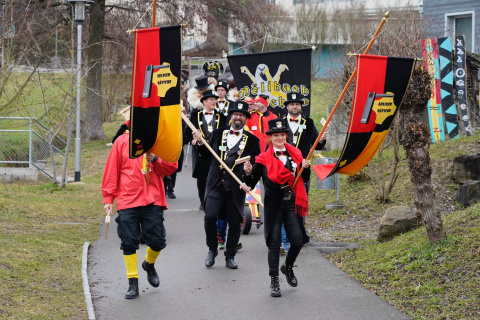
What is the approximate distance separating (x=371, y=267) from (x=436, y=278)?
125cm

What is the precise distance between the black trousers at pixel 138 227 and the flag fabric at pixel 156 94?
2.07ft

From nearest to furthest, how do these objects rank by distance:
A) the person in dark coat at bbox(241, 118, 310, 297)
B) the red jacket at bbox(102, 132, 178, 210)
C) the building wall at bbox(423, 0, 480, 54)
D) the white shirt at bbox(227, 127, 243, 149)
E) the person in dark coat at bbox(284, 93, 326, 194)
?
the red jacket at bbox(102, 132, 178, 210), the person in dark coat at bbox(241, 118, 310, 297), the white shirt at bbox(227, 127, 243, 149), the person in dark coat at bbox(284, 93, 326, 194), the building wall at bbox(423, 0, 480, 54)

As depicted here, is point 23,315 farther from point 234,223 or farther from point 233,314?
point 234,223

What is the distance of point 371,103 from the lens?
7918 mm

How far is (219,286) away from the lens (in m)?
8.81

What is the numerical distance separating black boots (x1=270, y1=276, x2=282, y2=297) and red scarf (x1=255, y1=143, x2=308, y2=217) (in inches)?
29.6

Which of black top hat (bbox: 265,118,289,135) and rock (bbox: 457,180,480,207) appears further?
rock (bbox: 457,180,480,207)

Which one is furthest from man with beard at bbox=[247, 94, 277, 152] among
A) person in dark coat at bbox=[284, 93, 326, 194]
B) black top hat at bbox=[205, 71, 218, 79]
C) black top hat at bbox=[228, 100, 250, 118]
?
black top hat at bbox=[205, 71, 218, 79]

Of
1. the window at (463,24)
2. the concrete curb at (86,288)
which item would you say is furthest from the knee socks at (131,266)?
the window at (463,24)

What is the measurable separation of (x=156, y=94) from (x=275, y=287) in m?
2.37

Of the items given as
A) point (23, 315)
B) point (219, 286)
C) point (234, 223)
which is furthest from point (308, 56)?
point (23, 315)

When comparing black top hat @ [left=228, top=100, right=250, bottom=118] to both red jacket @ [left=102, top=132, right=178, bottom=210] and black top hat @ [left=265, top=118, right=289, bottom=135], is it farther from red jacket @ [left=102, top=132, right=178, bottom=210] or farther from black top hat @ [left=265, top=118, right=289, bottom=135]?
red jacket @ [left=102, top=132, right=178, bottom=210]

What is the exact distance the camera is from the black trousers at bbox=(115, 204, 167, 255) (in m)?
8.19

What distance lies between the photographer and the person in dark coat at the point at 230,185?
9703mm
